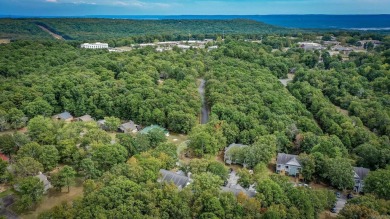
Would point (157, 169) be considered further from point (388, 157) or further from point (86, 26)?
point (86, 26)

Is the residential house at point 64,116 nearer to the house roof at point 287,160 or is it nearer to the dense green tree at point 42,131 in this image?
the dense green tree at point 42,131

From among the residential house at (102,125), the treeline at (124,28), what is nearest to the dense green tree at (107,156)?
the residential house at (102,125)

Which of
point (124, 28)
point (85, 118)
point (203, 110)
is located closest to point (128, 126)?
point (85, 118)

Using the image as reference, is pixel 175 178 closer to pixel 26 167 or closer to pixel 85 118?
pixel 26 167

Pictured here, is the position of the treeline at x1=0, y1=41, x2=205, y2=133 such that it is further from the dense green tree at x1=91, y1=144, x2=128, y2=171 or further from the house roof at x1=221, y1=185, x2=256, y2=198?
the house roof at x1=221, y1=185, x2=256, y2=198

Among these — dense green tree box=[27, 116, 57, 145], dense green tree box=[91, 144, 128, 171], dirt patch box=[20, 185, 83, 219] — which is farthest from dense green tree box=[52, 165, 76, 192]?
dense green tree box=[27, 116, 57, 145]

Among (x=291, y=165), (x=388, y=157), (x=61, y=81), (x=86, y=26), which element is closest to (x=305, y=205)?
(x=291, y=165)
